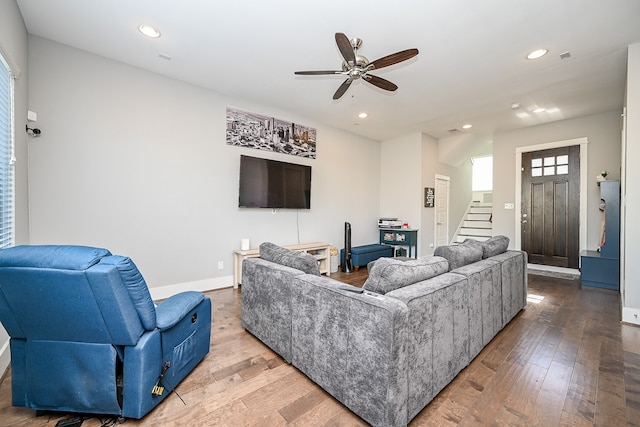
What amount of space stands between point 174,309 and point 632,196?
179 inches

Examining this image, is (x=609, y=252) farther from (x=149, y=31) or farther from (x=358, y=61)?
(x=149, y=31)

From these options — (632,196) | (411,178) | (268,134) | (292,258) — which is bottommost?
(292,258)

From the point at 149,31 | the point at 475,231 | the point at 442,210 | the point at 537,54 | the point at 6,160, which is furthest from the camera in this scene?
the point at 475,231

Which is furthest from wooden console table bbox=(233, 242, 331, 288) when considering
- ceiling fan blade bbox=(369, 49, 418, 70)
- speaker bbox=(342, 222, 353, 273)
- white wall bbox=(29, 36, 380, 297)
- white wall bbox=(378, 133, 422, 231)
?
ceiling fan blade bbox=(369, 49, 418, 70)

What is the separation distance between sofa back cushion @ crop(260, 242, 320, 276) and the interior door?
16.9 feet

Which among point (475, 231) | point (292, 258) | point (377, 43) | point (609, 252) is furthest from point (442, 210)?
point (292, 258)

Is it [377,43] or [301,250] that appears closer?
[377,43]

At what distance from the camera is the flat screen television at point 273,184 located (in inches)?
165

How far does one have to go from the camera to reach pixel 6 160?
2.20 meters

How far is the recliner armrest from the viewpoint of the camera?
1.60 meters

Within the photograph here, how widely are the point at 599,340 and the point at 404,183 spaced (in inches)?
165

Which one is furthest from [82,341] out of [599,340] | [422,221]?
[422,221]

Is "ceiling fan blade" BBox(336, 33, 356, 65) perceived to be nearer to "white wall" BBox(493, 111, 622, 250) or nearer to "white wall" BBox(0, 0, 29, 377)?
"white wall" BBox(0, 0, 29, 377)

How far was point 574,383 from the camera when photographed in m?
1.86
